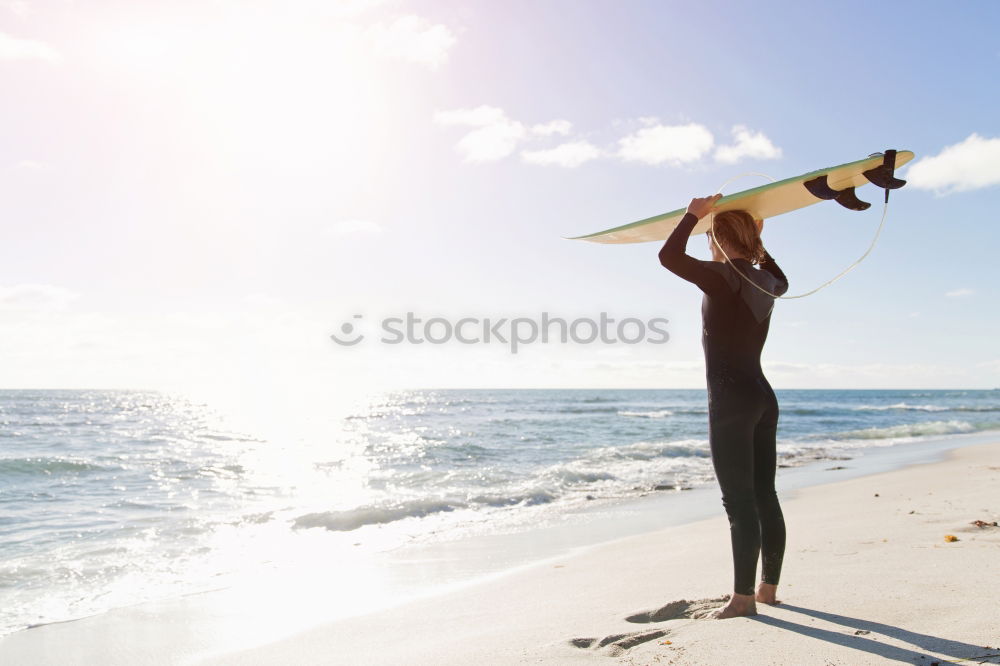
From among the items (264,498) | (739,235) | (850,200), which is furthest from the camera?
(264,498)

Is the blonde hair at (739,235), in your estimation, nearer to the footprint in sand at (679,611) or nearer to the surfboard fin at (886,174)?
the surfboard fin at (886,174)

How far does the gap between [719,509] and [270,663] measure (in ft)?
15.8

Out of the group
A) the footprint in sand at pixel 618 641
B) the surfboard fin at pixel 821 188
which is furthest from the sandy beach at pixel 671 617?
the surfboard fin at pixel 821 188

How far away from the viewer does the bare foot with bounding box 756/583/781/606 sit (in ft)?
8.93

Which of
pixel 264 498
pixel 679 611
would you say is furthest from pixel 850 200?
pixel 264 498

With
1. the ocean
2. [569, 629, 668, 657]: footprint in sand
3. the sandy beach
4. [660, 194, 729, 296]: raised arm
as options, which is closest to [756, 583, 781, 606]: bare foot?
the sandy beach

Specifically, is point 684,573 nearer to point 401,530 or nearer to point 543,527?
point 543,527

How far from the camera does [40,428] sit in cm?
2214

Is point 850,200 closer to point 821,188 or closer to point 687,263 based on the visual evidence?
point 821,188

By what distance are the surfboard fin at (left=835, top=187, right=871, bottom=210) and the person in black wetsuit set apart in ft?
1.79

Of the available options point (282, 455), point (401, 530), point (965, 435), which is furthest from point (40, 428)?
point (965, 435)

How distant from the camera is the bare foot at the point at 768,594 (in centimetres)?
272

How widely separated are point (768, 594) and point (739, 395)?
0.84m

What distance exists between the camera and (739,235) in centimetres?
270
